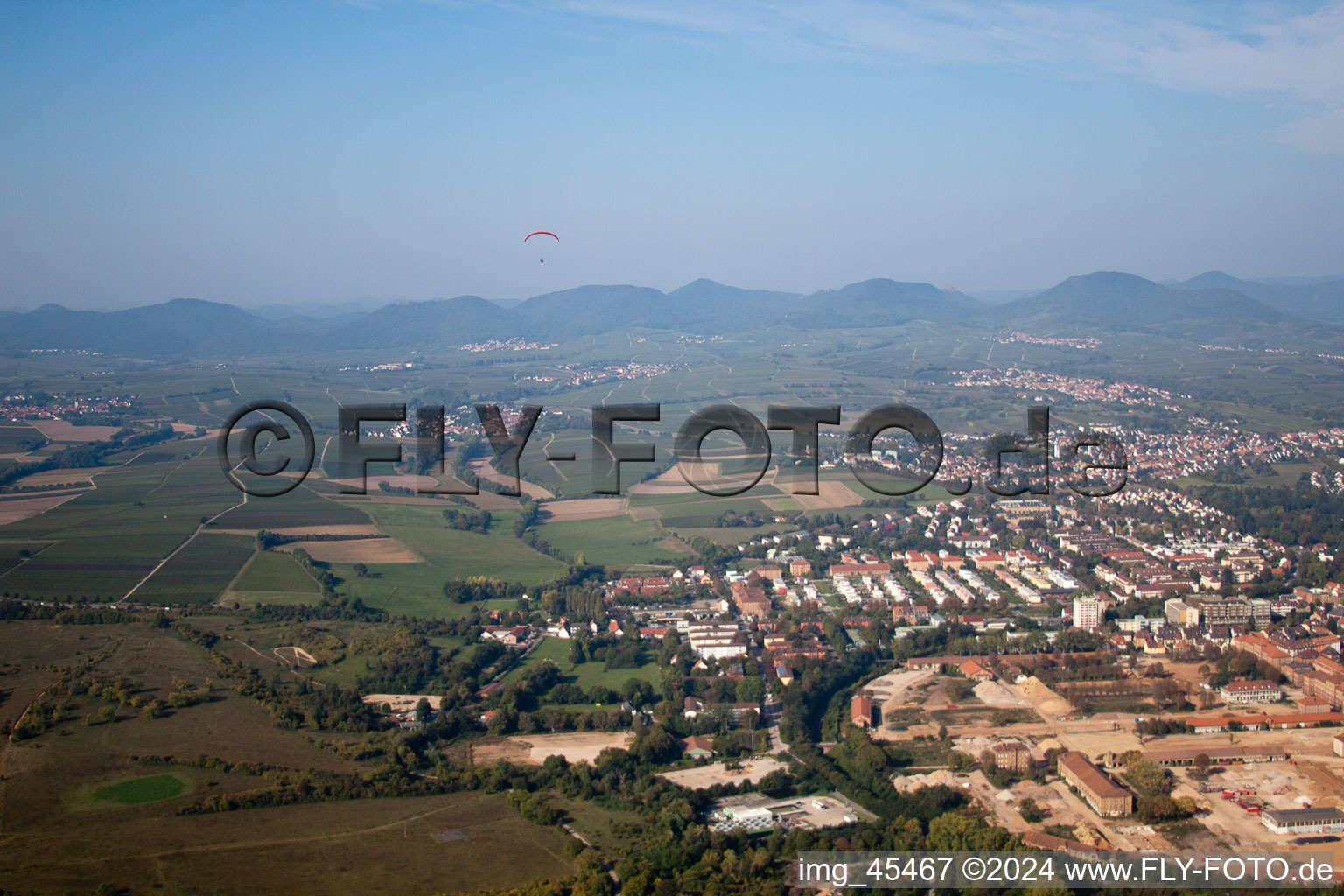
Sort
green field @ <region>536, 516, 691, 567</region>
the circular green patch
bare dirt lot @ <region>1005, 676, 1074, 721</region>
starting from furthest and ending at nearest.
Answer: green field @ <region>536, 516, 691, 567</region>
bare dirt lot @ <region>1005, 676, 1074, 721</region>
the circular green patch

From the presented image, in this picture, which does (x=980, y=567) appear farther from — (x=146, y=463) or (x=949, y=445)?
(x=146, y=463)

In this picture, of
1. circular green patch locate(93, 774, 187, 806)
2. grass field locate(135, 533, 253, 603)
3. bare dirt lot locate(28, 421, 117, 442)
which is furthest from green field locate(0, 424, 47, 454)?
circular green patch locate(93, 774, 187, 806)

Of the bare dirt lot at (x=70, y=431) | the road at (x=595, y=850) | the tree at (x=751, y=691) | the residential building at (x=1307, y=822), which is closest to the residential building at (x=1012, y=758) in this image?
the residential building at (x=1307, y=822)

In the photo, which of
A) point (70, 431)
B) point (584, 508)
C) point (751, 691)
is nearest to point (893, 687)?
point (751, 691)

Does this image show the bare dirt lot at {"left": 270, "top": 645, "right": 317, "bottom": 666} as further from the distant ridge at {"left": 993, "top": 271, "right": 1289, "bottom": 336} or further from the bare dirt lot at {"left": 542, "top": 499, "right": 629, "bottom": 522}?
the distant ridge at {"left": 993, "top": 271, "right": 1289, "bottom": 336}

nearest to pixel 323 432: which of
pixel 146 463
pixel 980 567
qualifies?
pixel 146 463

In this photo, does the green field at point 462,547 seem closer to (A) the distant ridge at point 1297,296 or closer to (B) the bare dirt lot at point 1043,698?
(B) the bare dirt lot at point 1043,698
